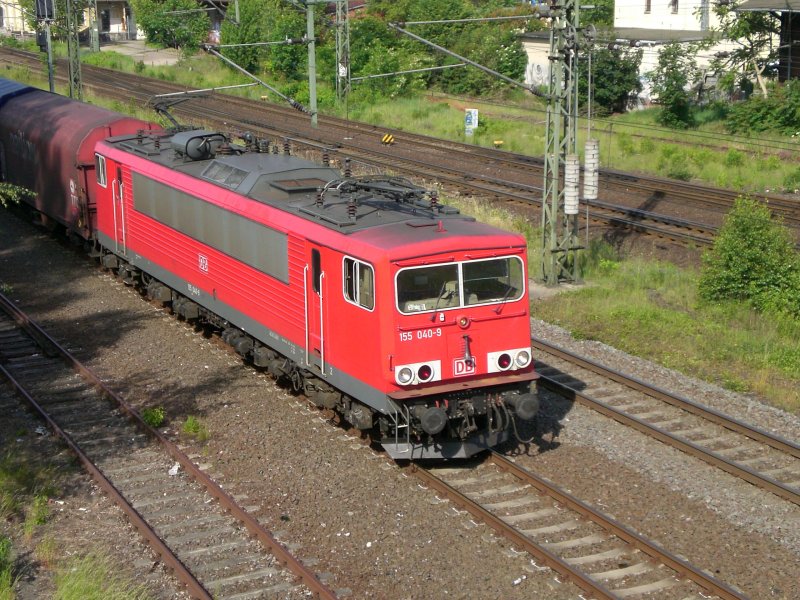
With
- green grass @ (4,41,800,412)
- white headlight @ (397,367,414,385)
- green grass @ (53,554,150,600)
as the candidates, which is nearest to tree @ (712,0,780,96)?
green grass @ (4,41,800,412)

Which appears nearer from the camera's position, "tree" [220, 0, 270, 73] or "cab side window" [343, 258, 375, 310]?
"cab side window" [343, 258, 375, 310]

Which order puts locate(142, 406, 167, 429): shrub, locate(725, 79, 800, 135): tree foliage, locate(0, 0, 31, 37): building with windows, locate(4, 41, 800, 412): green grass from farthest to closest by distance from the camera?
1. locate(0, 0, 31, 37): building with windows
2. locate(725, 79, 800, 135): tree foliage
3. locate(4, 41, 800, 412): green grass
4. locate(142, 406, 167, 429): shrub

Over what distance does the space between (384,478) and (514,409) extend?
5.55 ft

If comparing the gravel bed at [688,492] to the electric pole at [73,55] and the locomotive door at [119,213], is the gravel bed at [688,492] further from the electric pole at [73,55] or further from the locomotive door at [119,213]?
the electric pole at [73,55]

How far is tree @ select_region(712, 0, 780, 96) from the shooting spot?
148 feet

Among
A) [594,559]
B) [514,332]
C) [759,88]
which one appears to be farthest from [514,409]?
[759,88]

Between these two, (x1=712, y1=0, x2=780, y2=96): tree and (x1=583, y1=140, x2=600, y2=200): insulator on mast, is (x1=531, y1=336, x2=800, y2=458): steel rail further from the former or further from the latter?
(x1=712, y1=0, x2=780, y2=96): tree

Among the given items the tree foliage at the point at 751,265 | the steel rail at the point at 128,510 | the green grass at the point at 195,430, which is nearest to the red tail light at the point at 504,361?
the green grass at the point at 195,430

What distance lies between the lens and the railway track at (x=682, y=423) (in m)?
12.3

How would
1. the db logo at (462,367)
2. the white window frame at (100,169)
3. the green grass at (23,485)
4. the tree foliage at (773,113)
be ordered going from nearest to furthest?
1. the green grass at (23,485)
2. the db logo at (462,367)
3. the white window frame at (100,169)
4. the tree foliage at (773,113)

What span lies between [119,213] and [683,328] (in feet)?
34.1

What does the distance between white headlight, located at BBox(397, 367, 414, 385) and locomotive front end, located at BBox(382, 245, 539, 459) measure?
0.01 m

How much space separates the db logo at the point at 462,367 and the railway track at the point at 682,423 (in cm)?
279

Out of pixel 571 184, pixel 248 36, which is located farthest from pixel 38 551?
pixel 248 36
